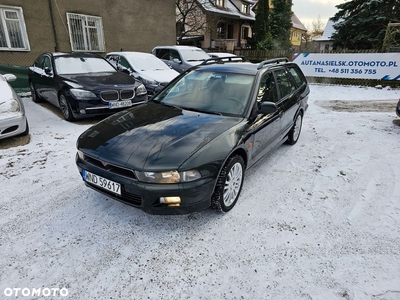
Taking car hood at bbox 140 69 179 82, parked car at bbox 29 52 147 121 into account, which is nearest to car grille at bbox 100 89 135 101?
parked car at bbox 29 52 147 121

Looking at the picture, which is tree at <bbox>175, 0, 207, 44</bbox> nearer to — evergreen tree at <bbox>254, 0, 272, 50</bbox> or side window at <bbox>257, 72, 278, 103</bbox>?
evergreen tree at <bbox>254, 0, 272, 50</bbox>

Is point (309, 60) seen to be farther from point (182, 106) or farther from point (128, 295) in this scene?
point (128, 295)

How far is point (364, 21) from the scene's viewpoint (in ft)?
52.6

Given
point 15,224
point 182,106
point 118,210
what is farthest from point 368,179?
point 15,224

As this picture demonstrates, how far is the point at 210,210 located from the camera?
120 inches

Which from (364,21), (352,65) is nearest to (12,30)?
(352,65)

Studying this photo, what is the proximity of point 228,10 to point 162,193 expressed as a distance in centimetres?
3333

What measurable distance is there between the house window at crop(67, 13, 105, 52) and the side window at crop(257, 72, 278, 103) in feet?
34.1

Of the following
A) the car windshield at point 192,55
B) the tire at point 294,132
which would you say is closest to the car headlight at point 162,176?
the tire at point 294,132

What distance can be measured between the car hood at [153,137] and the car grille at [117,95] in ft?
9.16

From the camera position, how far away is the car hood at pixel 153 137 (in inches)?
96.1

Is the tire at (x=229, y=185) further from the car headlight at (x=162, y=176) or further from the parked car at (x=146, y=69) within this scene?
the parked car at (x=146, y=69)

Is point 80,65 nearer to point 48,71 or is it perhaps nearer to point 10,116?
point 48,71

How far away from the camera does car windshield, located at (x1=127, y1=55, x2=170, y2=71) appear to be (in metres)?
8.49
